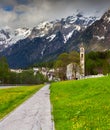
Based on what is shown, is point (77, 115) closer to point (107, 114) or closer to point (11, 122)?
point (107, 114)

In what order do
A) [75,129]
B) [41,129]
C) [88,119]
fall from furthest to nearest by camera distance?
[88,119] → [41,129] → [75,129]

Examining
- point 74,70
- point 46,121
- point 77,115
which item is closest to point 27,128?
point 46,121

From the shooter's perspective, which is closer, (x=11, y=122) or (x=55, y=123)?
(x=55, y=123)

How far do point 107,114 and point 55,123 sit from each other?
3.63 m

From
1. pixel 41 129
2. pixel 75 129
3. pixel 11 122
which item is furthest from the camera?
pixel 11 122

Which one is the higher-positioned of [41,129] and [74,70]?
[74,70]

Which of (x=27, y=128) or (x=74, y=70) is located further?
(x=74, y=70)

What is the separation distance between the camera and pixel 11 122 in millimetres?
27625

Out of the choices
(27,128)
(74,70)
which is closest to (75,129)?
(27,128)

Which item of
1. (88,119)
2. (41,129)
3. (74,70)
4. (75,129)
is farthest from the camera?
(74,70)

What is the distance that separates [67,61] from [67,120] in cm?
17309

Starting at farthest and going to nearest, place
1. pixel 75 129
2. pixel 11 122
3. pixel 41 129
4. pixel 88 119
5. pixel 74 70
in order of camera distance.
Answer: pixel 74 70 < pixel 11 122 < pixel 88 119 < pixel 41 129 < pixel 75 129

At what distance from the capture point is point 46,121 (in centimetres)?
2697

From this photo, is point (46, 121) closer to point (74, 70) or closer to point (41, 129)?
point (41, 129)
